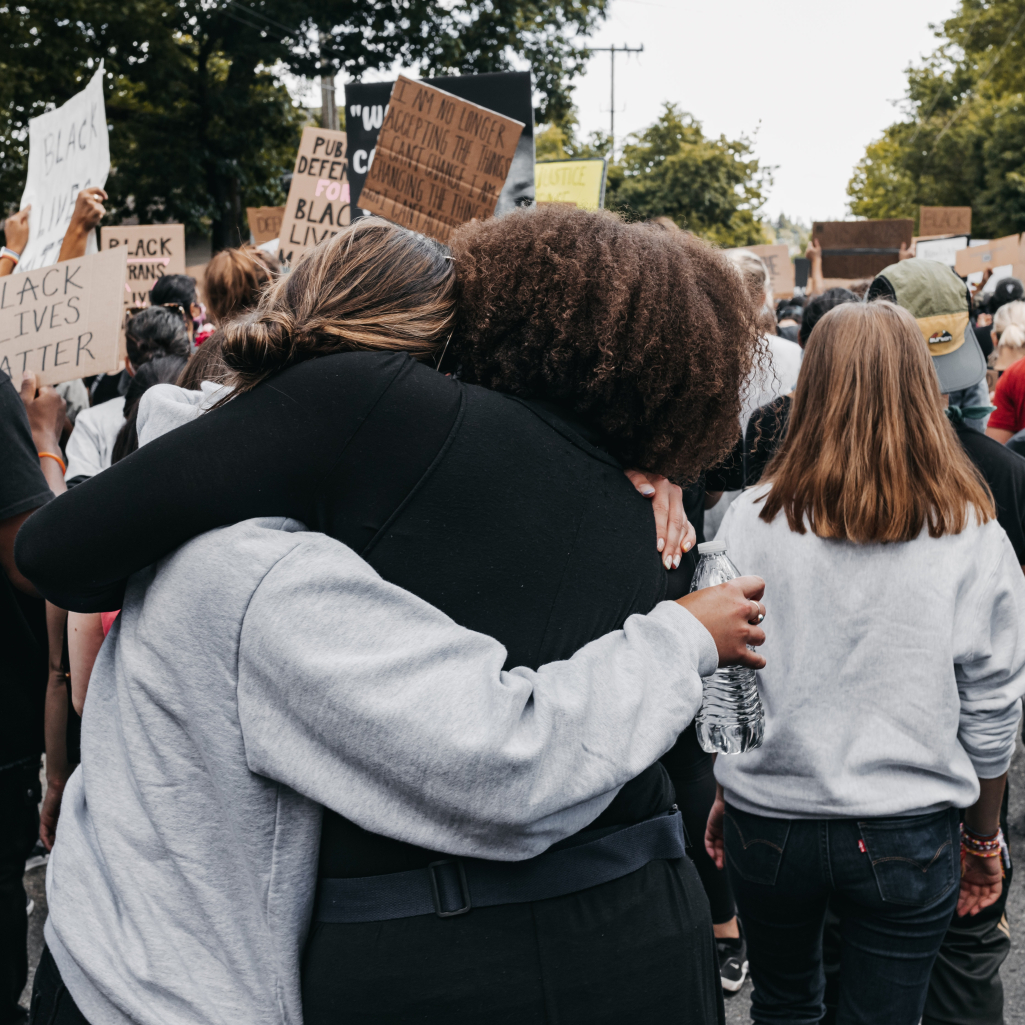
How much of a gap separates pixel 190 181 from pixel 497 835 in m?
17.9

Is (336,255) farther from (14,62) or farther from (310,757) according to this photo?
(14,62)

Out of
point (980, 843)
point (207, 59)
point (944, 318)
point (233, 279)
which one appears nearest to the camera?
point (980, 843)

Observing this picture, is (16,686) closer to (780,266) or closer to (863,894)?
(863,894)

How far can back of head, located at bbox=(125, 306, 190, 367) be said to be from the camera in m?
3.55

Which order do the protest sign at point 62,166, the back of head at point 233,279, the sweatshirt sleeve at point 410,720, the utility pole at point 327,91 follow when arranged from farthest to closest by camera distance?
the utility pole at point 327,91, the back of head at point 233,279, the protest sign at point 62,166, the sweatshirt sleeve at point 410,720

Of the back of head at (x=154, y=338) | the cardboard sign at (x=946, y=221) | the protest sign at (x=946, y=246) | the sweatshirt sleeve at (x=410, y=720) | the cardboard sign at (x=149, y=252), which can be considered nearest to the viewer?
the sweatshirt sleeve at (x=410, y=720)

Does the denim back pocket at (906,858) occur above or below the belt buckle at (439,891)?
below

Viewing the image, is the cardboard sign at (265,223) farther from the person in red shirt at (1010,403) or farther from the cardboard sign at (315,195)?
the person in red shirt at (1010,403)

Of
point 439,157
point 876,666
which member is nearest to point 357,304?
point 876,666

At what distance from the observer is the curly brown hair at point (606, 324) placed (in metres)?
1.18

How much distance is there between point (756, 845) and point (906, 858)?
0.94ft

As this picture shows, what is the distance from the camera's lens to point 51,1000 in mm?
1221

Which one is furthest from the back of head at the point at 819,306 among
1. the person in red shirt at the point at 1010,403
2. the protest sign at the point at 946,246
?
the protest sign at the point at 946,246

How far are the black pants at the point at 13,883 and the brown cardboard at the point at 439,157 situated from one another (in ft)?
8.25
